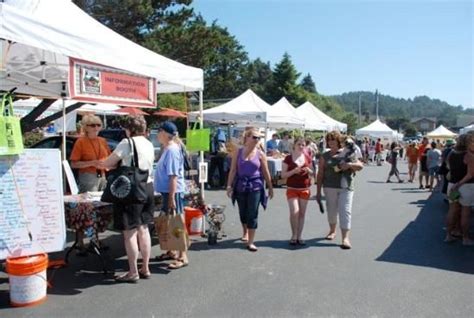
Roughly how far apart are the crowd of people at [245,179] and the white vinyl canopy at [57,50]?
3.09ft

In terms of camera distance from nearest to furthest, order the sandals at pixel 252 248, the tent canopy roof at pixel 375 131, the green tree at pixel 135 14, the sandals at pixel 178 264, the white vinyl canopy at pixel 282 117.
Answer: the sandals at pixel 178 264 → the sandals at pixel 252 248 → the white vinyl canopy at pixel 282 117 → the green tree at pixel 135 14 → the tent canopy roof at pixel 375 131

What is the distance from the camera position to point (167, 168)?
17.1 feet

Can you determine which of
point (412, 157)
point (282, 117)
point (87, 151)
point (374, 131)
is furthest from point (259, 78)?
point (87, 151)

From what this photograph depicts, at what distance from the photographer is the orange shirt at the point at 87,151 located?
225 inches

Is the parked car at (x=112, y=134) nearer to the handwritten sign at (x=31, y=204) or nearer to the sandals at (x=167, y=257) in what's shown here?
the sandals at (x=167, y=257)

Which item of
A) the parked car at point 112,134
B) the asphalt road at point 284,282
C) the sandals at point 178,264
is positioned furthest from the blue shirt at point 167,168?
the parked car at point 112,134

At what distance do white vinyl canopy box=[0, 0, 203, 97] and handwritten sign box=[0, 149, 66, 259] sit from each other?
1008mm

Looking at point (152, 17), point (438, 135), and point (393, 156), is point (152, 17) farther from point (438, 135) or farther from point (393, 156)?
point (438, 135)

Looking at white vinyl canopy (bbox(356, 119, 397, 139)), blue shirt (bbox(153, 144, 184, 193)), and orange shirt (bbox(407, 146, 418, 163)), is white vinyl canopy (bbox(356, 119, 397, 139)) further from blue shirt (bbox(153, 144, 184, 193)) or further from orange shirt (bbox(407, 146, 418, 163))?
blue shirt (bbox(153, 144, 184, 193))

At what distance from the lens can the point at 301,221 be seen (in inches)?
264

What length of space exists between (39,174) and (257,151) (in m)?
2.95

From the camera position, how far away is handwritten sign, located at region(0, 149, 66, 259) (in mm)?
4262

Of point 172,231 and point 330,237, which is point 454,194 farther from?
point 172,231

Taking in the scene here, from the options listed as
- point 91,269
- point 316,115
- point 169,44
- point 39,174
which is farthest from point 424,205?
point 169,44
